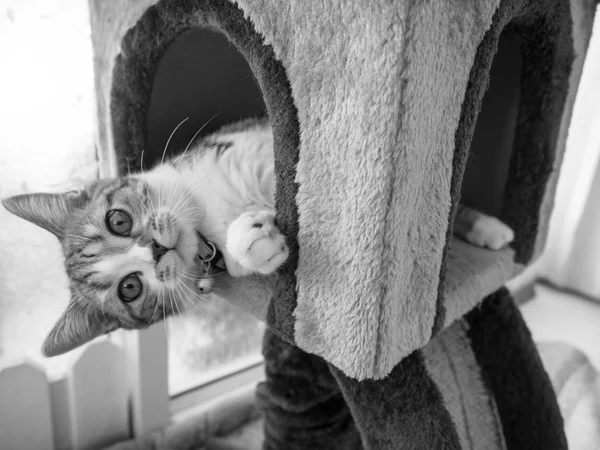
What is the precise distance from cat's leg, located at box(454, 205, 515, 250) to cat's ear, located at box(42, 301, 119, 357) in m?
0.76

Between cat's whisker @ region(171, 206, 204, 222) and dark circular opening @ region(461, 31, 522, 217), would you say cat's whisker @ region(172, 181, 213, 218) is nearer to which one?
cat's whisker @ region(171, 206, 204, 222)

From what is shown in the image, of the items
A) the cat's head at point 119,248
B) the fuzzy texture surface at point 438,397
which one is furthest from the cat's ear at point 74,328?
the fuzzy texture surface at point 438,397

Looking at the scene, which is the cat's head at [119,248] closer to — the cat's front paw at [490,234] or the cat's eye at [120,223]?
the cat's eye at [120,223]

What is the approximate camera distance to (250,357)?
187 centimetres

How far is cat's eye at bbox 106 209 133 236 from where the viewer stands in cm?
97

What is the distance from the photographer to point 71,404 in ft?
4.53

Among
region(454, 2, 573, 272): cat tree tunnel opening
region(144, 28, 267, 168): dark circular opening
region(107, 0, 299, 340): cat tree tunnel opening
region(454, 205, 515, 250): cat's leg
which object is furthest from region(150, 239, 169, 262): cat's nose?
→ region(454, 205, 515, 250): cat's leg

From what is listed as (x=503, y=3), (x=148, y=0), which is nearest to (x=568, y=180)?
(x=503, y=3)

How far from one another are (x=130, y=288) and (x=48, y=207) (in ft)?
0.76

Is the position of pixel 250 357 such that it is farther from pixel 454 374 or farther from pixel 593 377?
pixel 593 377

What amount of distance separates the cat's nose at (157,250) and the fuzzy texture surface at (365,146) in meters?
0.20

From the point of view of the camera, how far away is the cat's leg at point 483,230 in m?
1.12

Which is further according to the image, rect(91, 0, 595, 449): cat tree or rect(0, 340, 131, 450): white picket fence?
rect(0, 340, 131, 450): white picket fence

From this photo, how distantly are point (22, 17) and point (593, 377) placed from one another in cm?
188
